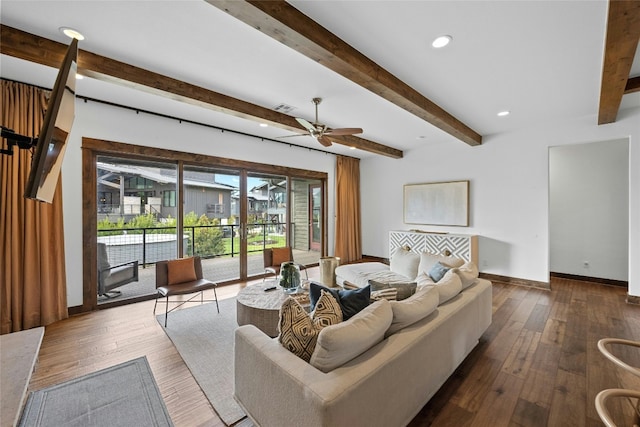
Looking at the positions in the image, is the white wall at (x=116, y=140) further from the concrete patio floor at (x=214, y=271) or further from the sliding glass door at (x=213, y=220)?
the concrete patio floor at (x=214, y=271)

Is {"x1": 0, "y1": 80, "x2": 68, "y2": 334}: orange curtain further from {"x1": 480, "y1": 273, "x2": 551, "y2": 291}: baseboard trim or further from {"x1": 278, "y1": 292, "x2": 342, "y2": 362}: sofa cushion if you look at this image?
{"x1": 480, "y1": 273, "x2": 551, "y2": 291}: baseboard trim

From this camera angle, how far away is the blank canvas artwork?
17.6 ft

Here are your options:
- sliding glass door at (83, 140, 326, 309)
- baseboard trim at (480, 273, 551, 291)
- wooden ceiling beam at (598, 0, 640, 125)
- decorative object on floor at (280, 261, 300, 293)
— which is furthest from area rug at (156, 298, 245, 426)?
baseboard trim at (480, 273, 551, 291)

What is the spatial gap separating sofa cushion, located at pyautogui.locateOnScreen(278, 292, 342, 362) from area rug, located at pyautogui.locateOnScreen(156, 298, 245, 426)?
722mm

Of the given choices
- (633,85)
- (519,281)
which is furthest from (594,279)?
(633,85)

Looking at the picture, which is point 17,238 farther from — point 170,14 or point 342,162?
point 342,162

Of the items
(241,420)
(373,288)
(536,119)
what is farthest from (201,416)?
(536,119)

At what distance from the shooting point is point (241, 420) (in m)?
1.74

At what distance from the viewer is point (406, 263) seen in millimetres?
3828

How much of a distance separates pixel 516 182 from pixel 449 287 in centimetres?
367

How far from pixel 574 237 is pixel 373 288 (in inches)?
199

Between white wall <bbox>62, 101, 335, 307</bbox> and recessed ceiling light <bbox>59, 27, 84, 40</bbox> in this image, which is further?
white wall <bbox>62, 101, 335, 307</bbox>

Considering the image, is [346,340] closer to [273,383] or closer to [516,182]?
[273,383]

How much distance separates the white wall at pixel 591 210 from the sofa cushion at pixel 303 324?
5617mm
